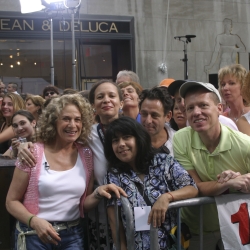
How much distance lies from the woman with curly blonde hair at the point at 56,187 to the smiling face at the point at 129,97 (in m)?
1.33

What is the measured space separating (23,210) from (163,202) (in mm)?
1119

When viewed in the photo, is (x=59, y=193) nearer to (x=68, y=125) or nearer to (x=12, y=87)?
(x=68, y=125)

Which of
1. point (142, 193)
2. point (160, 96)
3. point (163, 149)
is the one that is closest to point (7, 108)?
point (160, 96)

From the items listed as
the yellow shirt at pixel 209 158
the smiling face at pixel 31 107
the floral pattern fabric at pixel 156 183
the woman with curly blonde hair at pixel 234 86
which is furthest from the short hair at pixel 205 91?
the smiling face at pixel 31 107

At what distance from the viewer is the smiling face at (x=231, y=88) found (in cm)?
503

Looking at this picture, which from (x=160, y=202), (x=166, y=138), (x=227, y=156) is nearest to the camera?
(x=160, y=202)

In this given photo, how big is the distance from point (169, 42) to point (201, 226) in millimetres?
11432

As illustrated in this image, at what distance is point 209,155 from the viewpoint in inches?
131

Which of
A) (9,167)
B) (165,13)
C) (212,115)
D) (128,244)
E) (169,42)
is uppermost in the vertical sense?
(165,13)

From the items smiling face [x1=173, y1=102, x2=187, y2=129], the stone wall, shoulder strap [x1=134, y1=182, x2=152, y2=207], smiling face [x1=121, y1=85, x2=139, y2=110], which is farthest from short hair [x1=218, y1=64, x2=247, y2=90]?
the stone wall

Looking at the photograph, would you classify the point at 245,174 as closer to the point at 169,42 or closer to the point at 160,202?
the point at 160,202

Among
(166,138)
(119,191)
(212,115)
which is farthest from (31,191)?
(212,115)

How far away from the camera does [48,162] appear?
3.44 m

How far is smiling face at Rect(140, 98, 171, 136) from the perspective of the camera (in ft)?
12.4
